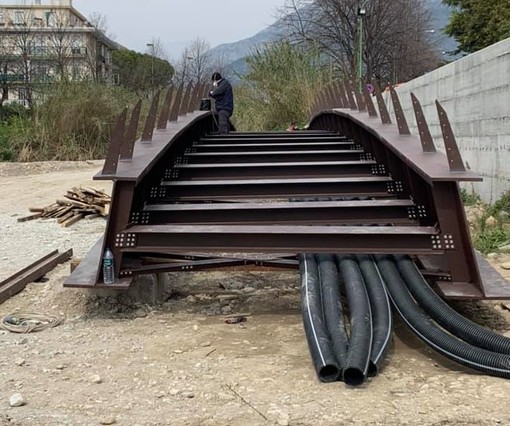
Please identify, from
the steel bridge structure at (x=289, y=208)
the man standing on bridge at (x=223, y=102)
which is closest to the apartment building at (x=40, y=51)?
the man standing on bridge at (x=223, y=102)

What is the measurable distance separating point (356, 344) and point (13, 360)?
1.94 m

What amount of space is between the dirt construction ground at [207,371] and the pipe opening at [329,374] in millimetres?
36

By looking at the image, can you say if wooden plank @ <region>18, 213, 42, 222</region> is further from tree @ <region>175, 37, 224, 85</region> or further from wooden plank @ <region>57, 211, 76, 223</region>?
tree @ <region>175, 37, 224, 85</region>

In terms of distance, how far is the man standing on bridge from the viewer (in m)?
11.3

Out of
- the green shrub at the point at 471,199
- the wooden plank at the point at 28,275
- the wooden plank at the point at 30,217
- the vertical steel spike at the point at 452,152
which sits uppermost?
the vertical steel spike at the point at 452,152

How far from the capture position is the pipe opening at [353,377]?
3.15 metres

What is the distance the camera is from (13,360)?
3.69m

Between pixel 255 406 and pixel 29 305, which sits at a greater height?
pixel 29 305

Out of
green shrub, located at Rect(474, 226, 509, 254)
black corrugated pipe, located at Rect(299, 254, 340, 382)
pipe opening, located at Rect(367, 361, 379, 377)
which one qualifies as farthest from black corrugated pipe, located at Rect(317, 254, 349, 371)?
green shrub, located at Rect(474, 226, 509, 254)

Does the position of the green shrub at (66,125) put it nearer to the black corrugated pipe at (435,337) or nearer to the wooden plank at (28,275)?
the wooden plank at (28,275)

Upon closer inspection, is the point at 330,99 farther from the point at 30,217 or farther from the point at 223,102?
the point at 30,217

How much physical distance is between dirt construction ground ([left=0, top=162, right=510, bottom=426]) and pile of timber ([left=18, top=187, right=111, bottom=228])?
4.30 metres

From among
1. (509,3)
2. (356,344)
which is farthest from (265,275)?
(509,3)

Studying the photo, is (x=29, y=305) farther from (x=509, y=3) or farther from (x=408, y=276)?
(x=509, y=3)
